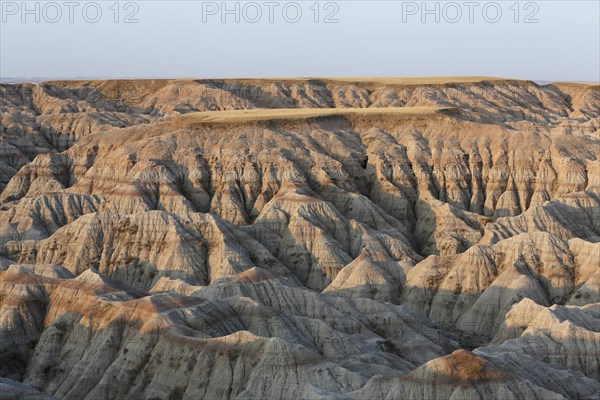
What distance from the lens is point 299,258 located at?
97250 millimetres

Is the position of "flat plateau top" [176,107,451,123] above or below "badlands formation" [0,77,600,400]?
above

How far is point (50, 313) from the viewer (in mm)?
66625

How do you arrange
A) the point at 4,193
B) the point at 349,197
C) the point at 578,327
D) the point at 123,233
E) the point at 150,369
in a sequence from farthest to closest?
the point at 4,193 < the point at 349,197 < the point at 123,233 < the point at 578,327 < the point at 150,369

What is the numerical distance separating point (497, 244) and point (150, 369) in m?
39.6

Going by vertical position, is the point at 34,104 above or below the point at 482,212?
above

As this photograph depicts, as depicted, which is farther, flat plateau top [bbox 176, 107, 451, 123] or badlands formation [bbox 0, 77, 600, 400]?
flat plateau top [bbox 176, 107, 451, 123]

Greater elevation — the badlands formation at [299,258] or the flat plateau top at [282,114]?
the flat plateau top at [282,114]

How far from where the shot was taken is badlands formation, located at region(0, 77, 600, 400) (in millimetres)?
57000

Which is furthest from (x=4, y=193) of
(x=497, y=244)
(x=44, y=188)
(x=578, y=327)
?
(x=578, y=327)

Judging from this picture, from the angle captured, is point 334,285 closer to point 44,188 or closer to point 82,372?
point 82,372

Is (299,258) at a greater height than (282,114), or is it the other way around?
(282,114)

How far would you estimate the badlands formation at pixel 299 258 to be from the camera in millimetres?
57000

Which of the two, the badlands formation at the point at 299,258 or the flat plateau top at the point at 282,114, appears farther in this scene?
the flat plateau top at the point at 282,114

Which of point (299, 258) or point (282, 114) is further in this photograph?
point (282, 114)
